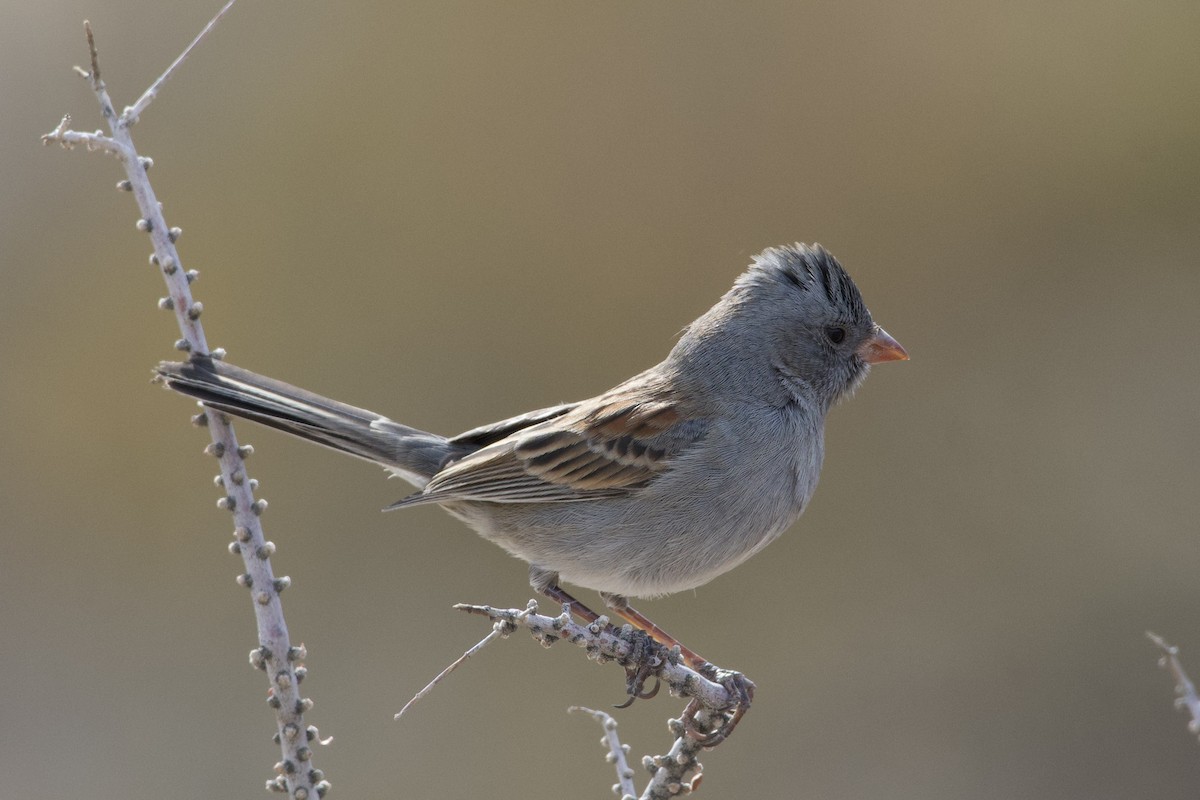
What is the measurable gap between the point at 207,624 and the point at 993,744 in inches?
157

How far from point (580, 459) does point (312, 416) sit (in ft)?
2.91

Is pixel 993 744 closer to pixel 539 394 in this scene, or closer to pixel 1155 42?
pixel 539 394

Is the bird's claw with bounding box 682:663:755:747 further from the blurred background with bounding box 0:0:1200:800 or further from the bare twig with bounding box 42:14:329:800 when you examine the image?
the blurred background with bounding box 0:0:1200:800

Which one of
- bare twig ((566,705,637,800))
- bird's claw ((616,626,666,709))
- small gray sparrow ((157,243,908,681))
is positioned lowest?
bare twig ((566,705,637,800))

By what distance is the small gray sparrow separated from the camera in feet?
12.2

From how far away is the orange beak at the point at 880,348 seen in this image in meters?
4.18

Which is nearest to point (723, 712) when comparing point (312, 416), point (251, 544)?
point (251, 544)

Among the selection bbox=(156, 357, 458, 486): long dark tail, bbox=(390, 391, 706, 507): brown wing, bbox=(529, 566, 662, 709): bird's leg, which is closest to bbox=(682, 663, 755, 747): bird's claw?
bbox=(529, 566, 662, 709): bird's leg

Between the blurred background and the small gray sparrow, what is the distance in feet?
6.62

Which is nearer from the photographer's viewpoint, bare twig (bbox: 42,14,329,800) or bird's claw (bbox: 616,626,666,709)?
bare twig (bbox: 42,14,329,800)

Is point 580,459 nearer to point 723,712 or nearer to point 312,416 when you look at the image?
point 312,416

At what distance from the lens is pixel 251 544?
104 inches

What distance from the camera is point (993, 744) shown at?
5922 mm

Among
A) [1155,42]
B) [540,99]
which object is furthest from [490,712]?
[1155,42]
